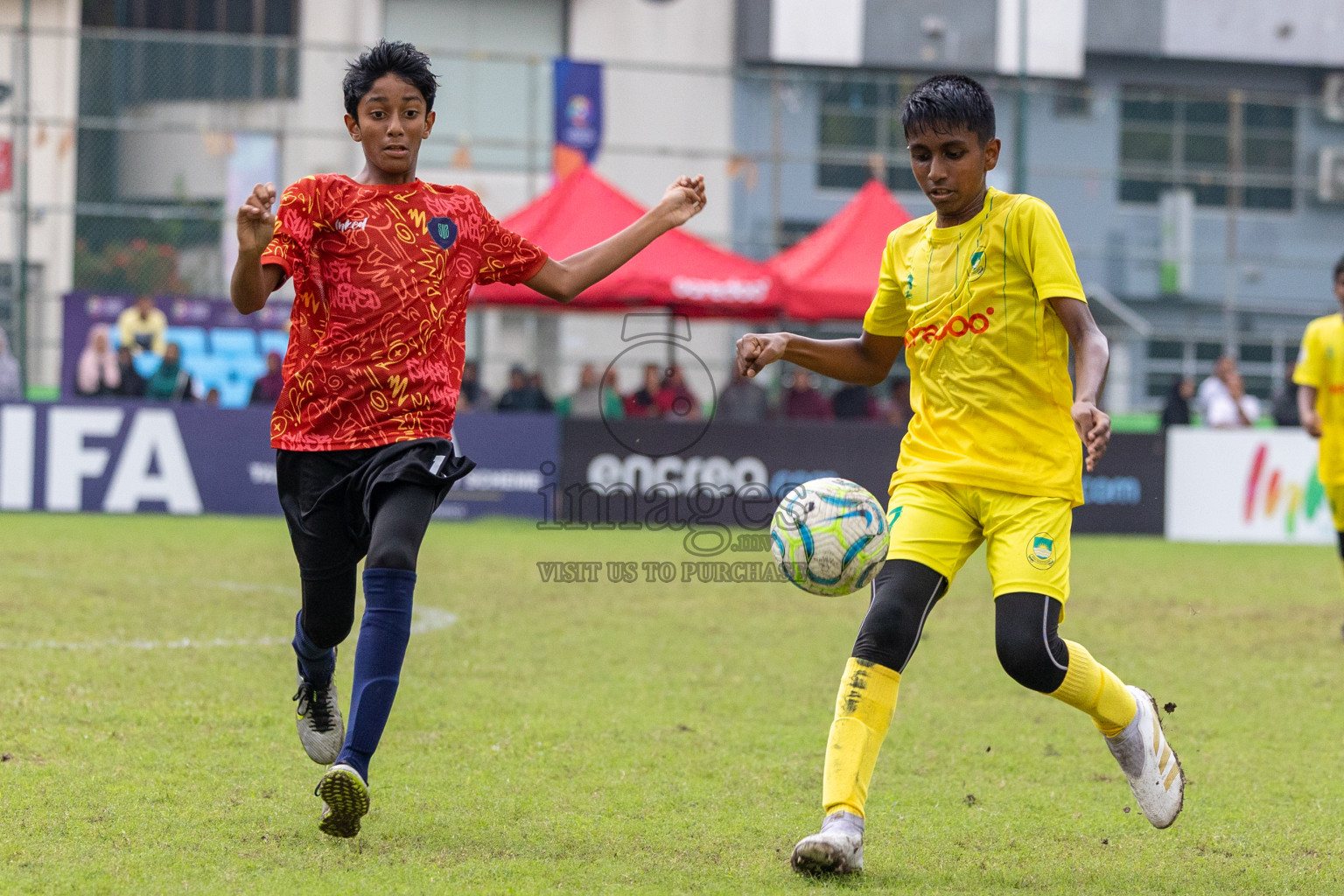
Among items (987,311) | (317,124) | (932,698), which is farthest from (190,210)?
(987,311)

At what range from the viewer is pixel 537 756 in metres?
5.57

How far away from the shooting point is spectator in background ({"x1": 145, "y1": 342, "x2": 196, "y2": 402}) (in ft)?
59.1

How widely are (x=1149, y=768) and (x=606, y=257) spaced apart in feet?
7.20

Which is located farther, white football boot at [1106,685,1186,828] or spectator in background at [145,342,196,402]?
spectator in background at [145,342,196,402]

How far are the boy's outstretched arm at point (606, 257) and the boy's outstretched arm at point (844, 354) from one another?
1.52 ft

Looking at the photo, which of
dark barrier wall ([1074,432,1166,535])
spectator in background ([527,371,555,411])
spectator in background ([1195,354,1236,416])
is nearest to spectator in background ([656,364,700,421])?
spectator in background ([527,371,555,411])

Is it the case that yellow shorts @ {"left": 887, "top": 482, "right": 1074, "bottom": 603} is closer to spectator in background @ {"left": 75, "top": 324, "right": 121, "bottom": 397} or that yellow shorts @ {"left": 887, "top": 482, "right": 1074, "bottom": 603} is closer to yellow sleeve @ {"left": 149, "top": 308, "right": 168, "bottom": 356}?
spectator in background @ {"left": 75, "top": 324, "right": 121, "bottom": 397}

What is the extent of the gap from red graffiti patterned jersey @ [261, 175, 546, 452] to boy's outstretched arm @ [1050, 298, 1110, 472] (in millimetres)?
1747

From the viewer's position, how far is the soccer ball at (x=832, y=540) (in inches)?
175

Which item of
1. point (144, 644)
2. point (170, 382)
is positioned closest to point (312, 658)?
point (144, 644)

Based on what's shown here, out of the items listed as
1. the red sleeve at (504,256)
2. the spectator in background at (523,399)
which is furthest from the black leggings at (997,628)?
the spectator in background at (523,399)

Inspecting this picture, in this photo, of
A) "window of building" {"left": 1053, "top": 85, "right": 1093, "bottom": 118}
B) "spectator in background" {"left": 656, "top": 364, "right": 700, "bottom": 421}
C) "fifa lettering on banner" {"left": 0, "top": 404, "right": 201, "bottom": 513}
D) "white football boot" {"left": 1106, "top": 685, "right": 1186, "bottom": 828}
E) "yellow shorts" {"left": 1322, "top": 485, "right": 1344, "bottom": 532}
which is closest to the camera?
"white football boot" {"left": 1106, "top": 685, "right": 1186, "bottom": 828}

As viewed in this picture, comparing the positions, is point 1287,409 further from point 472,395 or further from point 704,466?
point 472,395

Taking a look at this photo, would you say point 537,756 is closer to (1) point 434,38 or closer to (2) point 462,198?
(2) point 462,198
